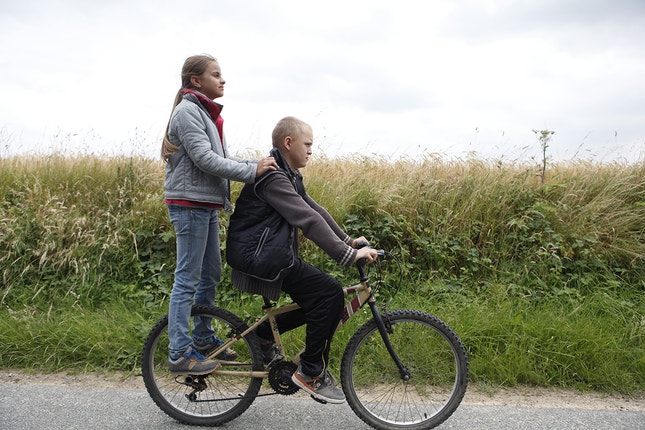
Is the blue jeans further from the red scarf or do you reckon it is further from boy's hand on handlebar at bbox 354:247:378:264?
boy's hand on handlebar at bbox 354:247:378:264

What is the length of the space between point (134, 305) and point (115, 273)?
661 millimetres

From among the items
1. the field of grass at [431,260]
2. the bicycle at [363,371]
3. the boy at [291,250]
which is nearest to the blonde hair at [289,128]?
the boy at [291,250]

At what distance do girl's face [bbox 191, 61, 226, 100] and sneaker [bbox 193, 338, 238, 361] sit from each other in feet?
5.92

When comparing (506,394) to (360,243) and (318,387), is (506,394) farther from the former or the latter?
(360,243)

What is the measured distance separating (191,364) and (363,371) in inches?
47.8

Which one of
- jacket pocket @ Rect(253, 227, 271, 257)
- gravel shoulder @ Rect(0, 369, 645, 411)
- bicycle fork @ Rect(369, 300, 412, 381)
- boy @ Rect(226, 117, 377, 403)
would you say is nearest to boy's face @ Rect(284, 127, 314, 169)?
boy @ Rect(226, 117, 377, 403)

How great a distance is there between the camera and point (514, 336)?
15.9ft

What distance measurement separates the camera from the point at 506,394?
4.39 meters

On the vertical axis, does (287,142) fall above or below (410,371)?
above

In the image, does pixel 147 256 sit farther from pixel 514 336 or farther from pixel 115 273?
pixel 514 336

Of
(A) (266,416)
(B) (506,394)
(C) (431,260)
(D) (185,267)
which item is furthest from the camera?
(C) (431,260)

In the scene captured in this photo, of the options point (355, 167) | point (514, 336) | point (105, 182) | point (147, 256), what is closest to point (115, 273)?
point (147, 256)

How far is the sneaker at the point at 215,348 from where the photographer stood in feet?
12.9

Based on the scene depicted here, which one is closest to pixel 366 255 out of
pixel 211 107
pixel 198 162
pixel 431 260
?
pixel 198 162
